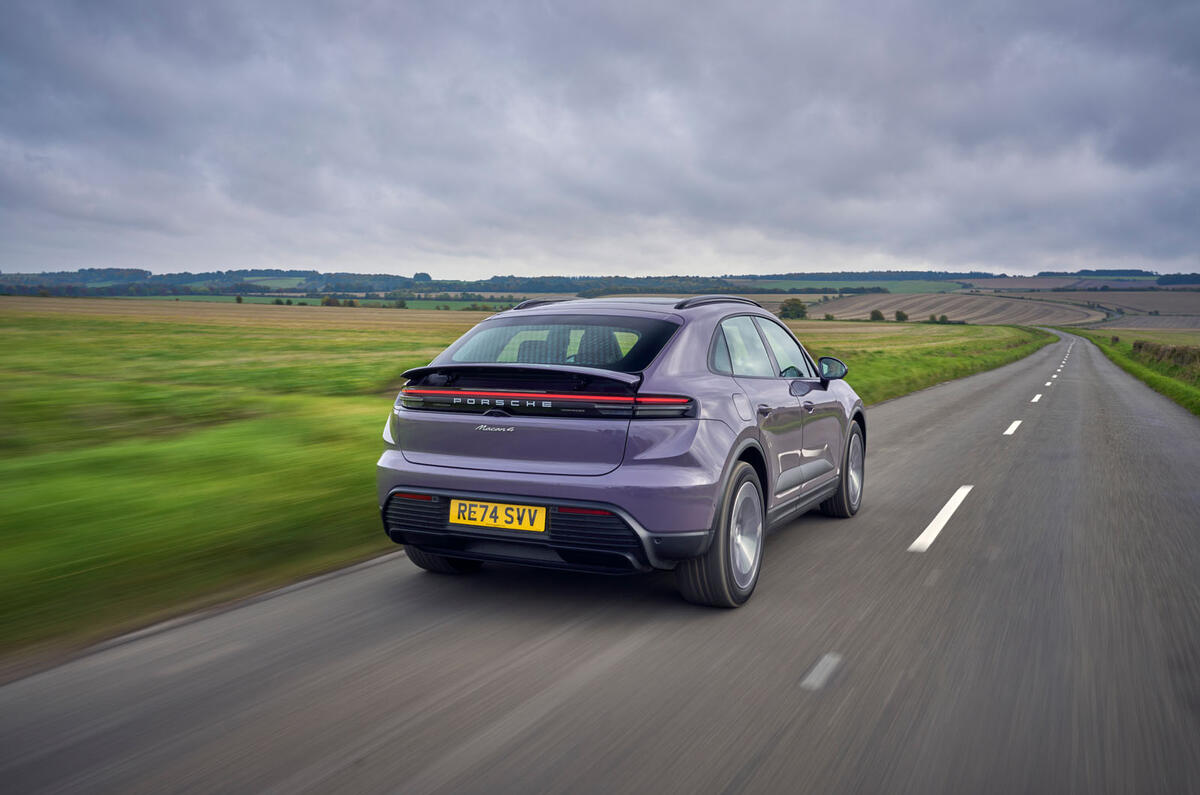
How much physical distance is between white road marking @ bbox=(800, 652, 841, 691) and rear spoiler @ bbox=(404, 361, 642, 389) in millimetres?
1468

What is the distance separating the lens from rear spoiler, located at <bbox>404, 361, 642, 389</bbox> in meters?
3.99

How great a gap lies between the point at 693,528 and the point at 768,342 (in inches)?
79.4

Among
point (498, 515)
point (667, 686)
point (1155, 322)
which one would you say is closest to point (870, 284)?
point (1155, 322)

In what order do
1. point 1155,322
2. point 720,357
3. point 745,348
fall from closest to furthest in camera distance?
point 720,357 → point 745,348 → point 1155,322

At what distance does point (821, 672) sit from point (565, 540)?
1256 mm

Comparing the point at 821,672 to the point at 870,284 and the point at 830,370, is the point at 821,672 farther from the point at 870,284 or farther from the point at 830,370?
the point at 870,284

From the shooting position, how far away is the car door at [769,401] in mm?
4793

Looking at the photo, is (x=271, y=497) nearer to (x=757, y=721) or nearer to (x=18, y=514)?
(x=18, y=514)

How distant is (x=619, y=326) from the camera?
4.43 metres

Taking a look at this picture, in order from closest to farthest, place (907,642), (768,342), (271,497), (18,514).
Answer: (907,642)
(18,514)
(768,342)
(271,497)

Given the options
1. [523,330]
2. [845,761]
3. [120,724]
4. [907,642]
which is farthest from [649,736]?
[523,330]

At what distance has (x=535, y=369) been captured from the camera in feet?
13.4

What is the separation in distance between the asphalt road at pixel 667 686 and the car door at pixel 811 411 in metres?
0.55

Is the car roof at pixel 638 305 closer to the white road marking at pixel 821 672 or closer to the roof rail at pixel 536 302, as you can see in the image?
the roof rail at pixel 536 302
